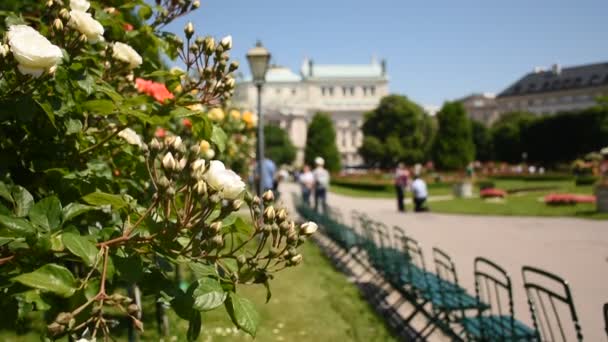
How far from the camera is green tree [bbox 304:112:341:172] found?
68.2 metres

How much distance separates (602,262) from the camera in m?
9.00

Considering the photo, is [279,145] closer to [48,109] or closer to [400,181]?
[400,181]

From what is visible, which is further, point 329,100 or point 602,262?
point 329,100

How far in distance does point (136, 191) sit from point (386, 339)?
3702 millimetres

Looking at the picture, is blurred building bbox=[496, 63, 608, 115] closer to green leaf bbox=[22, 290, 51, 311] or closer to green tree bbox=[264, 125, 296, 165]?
green tree bbox=[264, 125, 296, 165]

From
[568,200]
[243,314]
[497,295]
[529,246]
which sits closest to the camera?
[243,314]

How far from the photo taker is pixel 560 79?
9250 cm

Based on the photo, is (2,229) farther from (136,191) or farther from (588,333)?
(588,333)

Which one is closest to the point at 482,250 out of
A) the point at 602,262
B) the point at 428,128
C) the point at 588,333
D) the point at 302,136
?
the point at 602,262

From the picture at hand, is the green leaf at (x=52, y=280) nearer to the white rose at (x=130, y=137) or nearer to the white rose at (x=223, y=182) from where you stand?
the white rose at (x=223, y=182)

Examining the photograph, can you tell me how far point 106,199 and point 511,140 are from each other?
7035 centimetres

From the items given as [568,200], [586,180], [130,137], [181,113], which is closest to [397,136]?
[586,180]

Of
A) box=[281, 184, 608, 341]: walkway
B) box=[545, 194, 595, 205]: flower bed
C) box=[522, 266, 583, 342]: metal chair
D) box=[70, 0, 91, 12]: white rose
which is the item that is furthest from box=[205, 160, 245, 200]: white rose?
box=[545, 194, 595, 205]: flower bed

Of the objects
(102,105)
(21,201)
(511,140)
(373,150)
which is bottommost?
(21,201)
